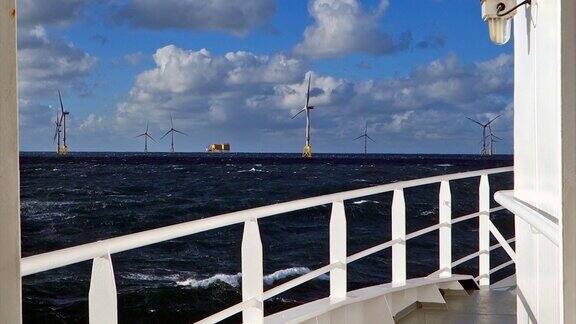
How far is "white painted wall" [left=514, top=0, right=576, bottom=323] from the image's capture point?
36.2 inches

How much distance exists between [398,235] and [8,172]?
336 centimetres

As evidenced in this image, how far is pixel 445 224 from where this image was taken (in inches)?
179

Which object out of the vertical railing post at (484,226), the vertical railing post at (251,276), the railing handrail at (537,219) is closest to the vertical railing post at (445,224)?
the vertical railing post at (484,226)

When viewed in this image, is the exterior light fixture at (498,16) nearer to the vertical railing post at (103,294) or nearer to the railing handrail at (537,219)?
the railing handrail at (537,219)

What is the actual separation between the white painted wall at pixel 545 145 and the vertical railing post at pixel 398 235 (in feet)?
5.88

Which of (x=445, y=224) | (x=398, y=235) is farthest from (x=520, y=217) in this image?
(x=445, y=224)

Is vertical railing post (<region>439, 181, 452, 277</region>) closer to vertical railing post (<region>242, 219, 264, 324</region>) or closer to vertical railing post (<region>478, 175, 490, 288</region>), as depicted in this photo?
vertical railing post (<region>478, 175, 490, 288</region>)

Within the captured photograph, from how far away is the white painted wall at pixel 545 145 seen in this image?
3.01 feet

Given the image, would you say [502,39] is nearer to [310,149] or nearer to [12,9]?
[12,9]

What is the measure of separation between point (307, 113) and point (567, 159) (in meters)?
52.9

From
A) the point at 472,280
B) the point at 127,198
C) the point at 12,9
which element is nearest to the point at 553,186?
the point at 12,9

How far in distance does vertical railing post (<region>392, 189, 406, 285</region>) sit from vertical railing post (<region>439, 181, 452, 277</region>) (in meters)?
0.65

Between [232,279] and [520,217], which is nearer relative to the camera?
[520,217]

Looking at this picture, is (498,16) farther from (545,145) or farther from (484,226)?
(484,226)
